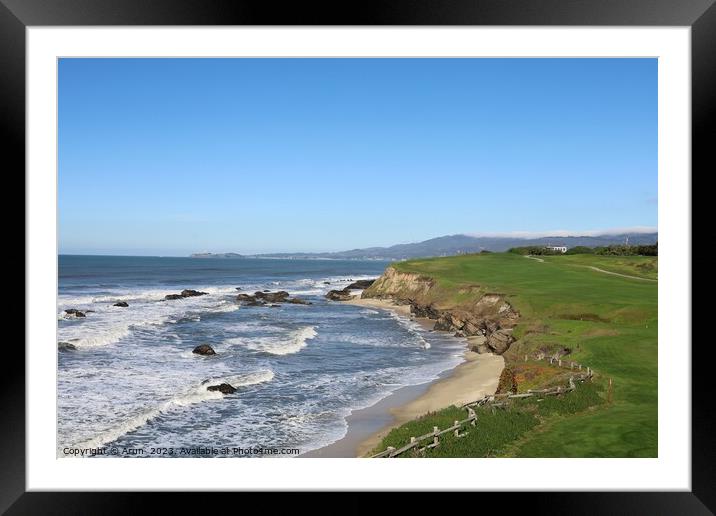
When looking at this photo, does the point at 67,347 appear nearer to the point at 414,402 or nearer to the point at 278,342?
the point at 278,342

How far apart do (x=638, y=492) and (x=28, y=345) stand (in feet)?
16.4

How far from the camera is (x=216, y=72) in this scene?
781 centimetres

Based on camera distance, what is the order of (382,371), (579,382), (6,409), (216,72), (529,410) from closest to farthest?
(6,409), (529,410), (579,382), (216,72), (382,371)

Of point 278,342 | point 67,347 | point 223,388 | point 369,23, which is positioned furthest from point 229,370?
point 369,23

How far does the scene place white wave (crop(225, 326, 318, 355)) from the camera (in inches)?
571

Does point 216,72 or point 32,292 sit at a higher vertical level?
point 216,72

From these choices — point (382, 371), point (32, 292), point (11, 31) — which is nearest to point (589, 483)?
point (32, 292)

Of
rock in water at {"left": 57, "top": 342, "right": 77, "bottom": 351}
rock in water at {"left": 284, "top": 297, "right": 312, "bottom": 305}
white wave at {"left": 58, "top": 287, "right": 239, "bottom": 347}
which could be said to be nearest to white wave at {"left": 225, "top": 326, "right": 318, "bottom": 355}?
white wave at {"left": 58, "top": 287, "right": 239, "bottom": 347}

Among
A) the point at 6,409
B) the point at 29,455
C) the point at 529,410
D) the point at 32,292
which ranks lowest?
the point at 529,410

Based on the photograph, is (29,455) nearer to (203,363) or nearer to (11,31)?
(11,31)

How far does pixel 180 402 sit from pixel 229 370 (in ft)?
10.2

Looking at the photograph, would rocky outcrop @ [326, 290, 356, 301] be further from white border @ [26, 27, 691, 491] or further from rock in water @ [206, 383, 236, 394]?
white border @ [26, 27, 691, 491]

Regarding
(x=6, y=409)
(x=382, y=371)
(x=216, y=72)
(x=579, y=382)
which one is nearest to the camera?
(x=6, y=409)

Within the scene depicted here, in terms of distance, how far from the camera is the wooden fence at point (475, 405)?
17.7ft
